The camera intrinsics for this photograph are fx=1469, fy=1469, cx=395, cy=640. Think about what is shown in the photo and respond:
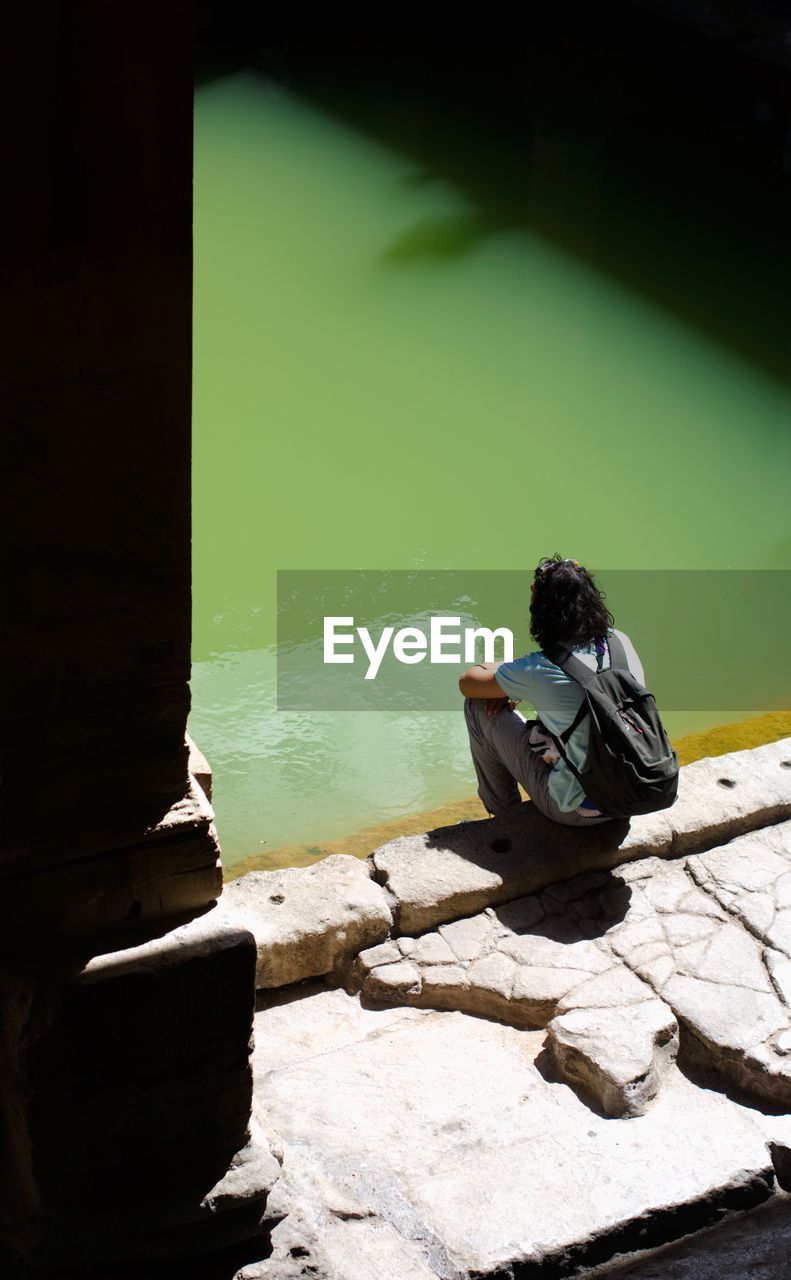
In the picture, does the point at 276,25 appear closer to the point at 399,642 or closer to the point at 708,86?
the point at 708,86

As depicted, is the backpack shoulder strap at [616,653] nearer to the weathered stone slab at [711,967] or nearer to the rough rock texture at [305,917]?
the weathered stone slab at [711,967]

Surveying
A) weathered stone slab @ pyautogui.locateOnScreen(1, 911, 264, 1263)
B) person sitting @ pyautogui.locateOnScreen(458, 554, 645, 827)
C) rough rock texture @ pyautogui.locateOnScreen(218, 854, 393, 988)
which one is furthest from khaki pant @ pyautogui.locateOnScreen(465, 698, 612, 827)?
weathered stone slab @ pyautogui.locateOnScreen(1, 911, 264, 1263)

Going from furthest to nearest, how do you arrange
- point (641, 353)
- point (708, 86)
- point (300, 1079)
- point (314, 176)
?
point (708, 86), point (314, 176), point (641, 353), point (300, 1079)

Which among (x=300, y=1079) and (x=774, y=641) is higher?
(x=774, y=641)

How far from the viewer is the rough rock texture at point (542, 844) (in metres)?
4.23

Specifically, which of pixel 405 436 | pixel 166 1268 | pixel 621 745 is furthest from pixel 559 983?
pixel 405 436

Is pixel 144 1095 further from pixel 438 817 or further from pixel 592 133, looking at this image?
pixel 592 133

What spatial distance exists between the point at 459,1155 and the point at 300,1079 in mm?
457

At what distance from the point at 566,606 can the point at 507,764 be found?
668 mm

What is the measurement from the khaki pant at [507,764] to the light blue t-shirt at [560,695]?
0.21 ft

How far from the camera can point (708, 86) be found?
47.3 feet

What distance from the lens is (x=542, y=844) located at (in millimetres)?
4430

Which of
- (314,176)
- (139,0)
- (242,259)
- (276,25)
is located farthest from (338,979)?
(276,25)

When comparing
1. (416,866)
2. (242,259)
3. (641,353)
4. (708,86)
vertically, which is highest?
(708,86)
